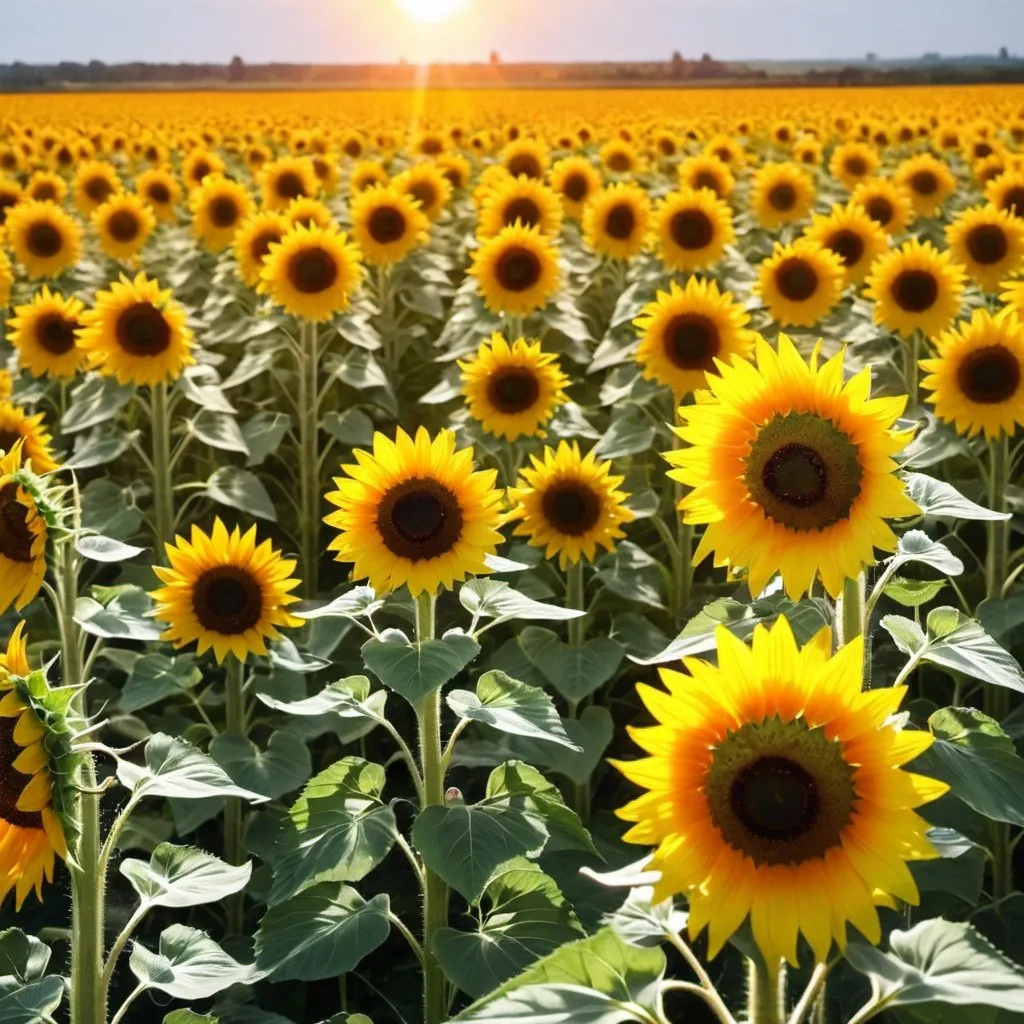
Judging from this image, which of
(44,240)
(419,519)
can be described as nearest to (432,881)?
(419,519)

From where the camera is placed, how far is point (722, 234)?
7273 mm

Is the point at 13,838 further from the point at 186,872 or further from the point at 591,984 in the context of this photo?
the point at 591,984

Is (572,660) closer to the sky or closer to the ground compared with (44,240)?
closer to the ground

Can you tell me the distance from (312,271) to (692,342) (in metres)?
2.24

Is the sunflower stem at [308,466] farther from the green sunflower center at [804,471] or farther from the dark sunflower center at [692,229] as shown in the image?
the green sunflower center at [804,471]

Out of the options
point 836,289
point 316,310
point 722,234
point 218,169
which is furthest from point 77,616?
point 218,169

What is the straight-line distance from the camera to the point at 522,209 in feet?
26.4

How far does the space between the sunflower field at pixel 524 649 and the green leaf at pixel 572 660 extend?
17 millimetres

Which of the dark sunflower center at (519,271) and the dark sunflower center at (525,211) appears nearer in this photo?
the dark sunflower center at (519,271)

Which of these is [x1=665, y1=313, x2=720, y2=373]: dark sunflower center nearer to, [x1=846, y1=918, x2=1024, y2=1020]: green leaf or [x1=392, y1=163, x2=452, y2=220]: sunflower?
[x1=846, y1=918, x2=1024, y2=1020]: green leaf

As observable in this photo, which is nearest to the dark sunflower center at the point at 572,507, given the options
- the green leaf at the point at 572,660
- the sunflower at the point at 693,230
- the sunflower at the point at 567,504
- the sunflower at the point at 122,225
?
the sunflower at the point at 567,504

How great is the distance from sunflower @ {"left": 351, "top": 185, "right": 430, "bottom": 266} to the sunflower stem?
4.36 feet

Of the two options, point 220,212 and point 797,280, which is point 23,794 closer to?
point 797,280

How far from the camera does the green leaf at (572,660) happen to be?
3984mm
